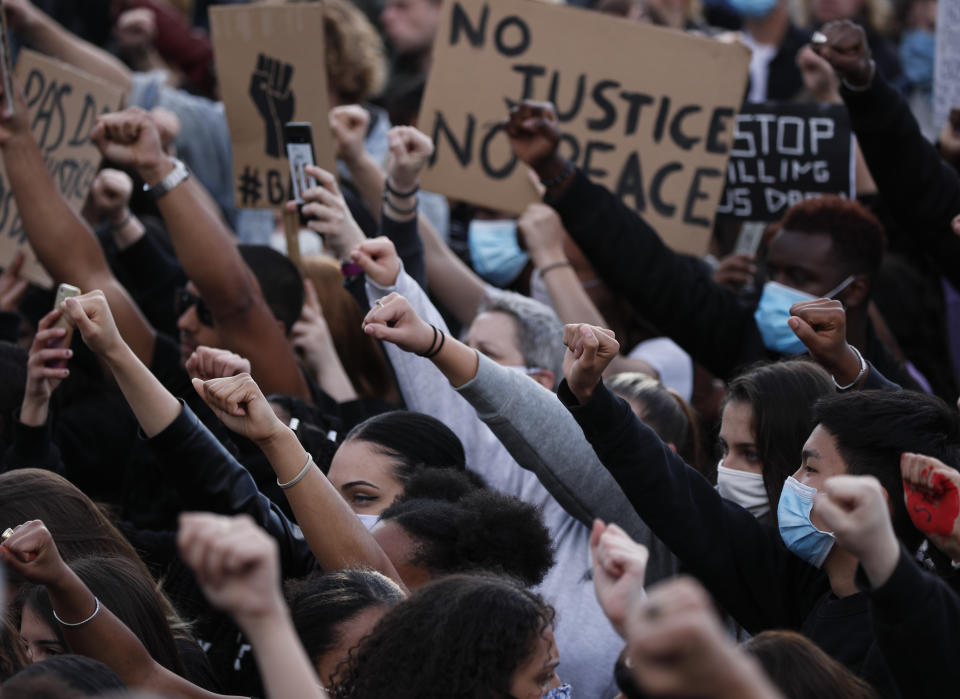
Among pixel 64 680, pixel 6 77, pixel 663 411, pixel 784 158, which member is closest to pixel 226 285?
pixel 6 77

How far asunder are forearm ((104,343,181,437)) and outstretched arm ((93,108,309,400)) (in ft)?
3.07

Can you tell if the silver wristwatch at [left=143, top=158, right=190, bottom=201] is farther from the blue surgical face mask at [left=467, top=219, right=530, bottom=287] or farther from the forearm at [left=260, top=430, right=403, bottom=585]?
the blue surgical face mask at [left=467, top=219, right=530, bottom=287]

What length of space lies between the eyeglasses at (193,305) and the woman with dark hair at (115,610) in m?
1.50

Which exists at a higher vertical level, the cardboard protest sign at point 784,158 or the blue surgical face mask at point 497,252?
the cardboard protest sign at point 784,158

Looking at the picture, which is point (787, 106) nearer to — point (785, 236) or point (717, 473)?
point (785, 236)

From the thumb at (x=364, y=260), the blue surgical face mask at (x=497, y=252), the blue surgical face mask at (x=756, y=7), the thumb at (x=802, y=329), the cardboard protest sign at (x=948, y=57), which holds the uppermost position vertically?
the cardboard protest sign at (x=948, y=57)

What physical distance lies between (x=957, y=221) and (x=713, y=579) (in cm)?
130

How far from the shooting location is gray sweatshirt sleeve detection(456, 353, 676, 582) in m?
3.33

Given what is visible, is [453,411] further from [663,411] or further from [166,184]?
[166,184]

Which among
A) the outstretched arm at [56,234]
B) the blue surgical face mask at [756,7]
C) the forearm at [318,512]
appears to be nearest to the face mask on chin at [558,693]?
the forearm at [318,512]

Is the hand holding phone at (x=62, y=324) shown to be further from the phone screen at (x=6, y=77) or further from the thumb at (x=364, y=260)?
the phone screen at (x=6, y=77)

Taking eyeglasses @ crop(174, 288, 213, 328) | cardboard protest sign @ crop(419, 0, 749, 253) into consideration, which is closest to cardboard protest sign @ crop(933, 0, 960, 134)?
cardboard protest sign @ crop(419, 0, 749, 253)

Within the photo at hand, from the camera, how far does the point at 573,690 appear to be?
325 cm

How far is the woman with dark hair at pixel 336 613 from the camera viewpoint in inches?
107
